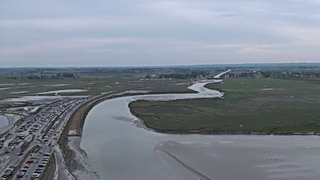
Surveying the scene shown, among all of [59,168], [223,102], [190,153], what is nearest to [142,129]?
[190,153]

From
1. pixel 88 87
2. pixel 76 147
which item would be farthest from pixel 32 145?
pixel 88 87

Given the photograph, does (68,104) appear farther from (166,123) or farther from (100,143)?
(100,143)

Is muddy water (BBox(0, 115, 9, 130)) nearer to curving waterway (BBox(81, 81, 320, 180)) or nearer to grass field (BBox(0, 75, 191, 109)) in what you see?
grass field (BBox(0, 75, 191, 109))

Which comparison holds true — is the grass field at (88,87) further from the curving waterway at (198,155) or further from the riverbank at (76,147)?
the curving waterway at (198,155)

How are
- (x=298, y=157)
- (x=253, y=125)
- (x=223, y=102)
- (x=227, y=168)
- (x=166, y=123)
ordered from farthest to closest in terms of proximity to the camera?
1. (x=223, y=102)
2. (x=166, y=123)
3. (x=253, y=125)
4. (x=298, y=157)
5. (x=227, y=168)

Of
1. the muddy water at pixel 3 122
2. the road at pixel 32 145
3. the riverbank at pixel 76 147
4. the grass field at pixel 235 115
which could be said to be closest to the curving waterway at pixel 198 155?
the riverbank at pixel 76 147

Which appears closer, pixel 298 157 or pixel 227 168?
pixel 227 168
